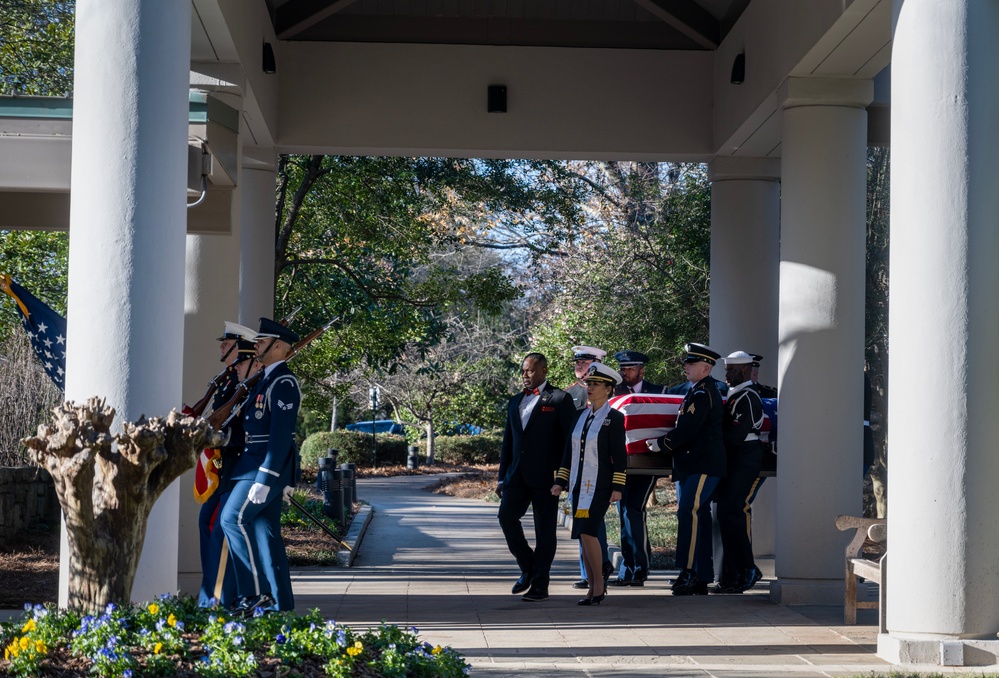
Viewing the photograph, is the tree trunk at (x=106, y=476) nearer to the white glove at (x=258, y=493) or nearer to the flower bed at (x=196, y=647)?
the flower bed at (x=196, y=647)

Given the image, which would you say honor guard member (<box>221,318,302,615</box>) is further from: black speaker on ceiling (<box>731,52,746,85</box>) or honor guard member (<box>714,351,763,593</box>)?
black speaker on ceiling (<box>731,52,746,85</box>)

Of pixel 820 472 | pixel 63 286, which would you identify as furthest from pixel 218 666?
pixel 63 286

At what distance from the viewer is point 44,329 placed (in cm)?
873

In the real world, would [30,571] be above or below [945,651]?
below

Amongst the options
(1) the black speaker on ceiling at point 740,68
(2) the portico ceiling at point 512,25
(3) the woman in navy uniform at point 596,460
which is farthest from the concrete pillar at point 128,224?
(1) the black speaker on ceiling at point 740,68

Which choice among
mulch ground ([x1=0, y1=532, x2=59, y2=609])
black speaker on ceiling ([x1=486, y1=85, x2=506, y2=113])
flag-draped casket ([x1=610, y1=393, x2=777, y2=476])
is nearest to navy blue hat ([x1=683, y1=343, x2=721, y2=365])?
flag-draped casket ([x1=610, y1=393, x2=777, y2=476])

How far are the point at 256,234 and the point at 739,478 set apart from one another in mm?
5536

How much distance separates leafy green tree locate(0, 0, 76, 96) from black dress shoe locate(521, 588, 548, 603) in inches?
229

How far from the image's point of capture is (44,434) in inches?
199

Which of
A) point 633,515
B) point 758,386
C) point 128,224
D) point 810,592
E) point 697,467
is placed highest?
point 128,224

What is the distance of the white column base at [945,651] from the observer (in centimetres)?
666

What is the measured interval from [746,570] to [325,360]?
8675 mm

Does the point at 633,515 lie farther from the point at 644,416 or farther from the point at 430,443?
the point at 430,443

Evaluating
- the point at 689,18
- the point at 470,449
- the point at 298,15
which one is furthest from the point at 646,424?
the point at 470,449
